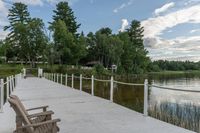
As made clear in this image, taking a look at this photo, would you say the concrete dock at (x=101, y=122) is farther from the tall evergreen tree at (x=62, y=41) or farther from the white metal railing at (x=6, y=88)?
the tall evergreen tree at (x=62, y=41)

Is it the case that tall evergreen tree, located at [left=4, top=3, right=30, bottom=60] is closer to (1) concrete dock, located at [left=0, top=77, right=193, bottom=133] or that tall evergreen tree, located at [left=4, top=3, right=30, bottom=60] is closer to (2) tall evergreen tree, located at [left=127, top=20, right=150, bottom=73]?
(2) tall evergreen tree, located at [left=127, top=20, right=150, bottom=73]

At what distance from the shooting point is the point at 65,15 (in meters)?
83.2

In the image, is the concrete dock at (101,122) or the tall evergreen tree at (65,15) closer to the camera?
the concrete dock at (101,122)

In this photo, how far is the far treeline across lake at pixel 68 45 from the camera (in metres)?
69.4

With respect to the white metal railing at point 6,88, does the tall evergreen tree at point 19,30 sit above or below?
above

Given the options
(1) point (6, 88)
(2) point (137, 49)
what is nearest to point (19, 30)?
(2) point (137, 49)

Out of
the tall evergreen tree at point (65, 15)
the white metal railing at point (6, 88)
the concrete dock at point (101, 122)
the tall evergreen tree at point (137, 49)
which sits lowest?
the concrete dock at point (101, 122)

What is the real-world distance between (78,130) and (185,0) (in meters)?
26.9

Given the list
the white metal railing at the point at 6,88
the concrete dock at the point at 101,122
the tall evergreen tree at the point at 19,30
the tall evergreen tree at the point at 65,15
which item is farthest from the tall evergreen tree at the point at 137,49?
the concrete dock at the point at 101,122

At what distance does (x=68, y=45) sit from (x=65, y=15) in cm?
1635

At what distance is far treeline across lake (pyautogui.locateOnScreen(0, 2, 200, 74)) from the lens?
6938 centimetres

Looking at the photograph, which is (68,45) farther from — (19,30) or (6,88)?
(6,88)

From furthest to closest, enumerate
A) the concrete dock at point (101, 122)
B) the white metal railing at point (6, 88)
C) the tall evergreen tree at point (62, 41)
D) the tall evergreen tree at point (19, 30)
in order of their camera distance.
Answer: the tall evergreen tree at point (19, 30) < the tall evergreen tree at point (62, 41) < the white metal railing at point (6, 88) < the concrete dock at point (101, 122)

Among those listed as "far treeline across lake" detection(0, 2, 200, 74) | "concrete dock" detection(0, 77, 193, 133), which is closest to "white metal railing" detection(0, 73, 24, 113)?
"concrete dock" detection(0, 77, 193, 133)
